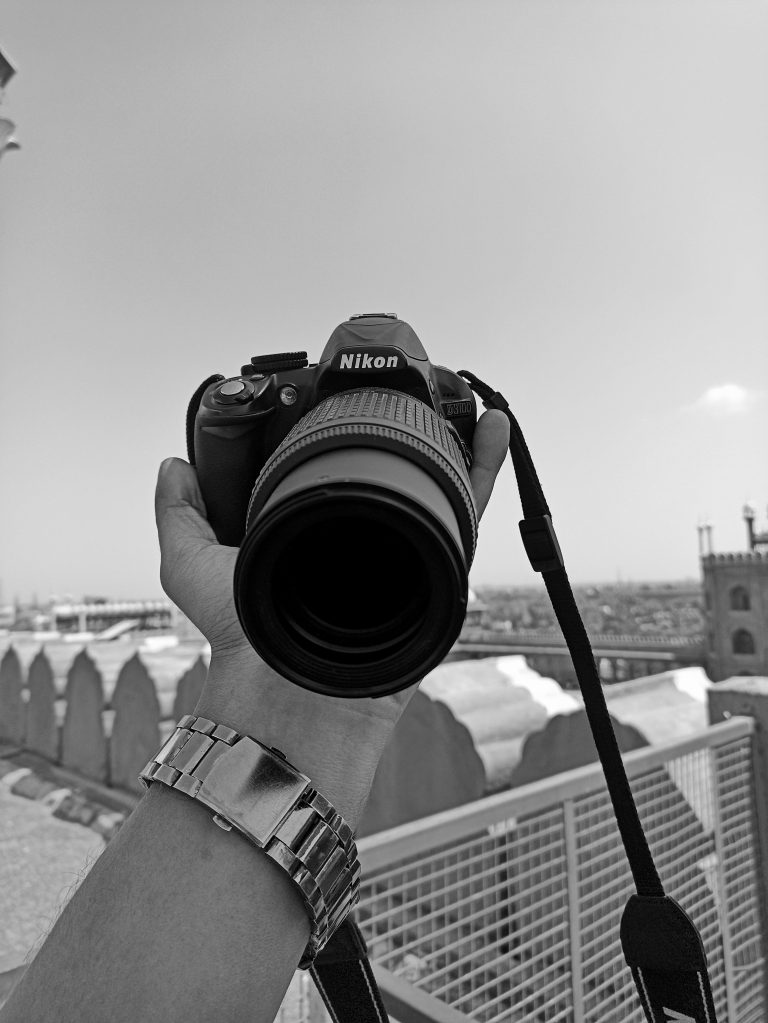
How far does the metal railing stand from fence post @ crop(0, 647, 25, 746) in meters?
8.72

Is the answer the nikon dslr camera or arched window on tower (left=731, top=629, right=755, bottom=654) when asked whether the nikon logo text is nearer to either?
the nikon dslr camera

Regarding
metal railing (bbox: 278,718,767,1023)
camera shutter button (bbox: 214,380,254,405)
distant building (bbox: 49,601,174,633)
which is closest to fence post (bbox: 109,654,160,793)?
metal railing (bbox: 278,718,767,1023)

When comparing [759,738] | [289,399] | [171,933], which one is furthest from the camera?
[759,738]

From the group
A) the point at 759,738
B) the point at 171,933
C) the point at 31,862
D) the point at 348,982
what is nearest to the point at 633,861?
the point at 348,982

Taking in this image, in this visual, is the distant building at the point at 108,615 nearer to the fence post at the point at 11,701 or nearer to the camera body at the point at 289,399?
the fence post at the point at 11,701

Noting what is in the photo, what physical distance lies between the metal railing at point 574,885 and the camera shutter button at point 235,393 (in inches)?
46.2

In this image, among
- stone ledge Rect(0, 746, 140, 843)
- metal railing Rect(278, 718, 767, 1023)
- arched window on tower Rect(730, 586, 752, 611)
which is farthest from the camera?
arched window on tower Rect(730, 586, 752, 611)

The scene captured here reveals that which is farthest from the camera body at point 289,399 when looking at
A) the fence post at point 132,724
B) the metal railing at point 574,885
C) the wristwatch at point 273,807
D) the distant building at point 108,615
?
the distant building at point 108,615

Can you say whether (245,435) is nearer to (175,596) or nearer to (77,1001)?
(175,596)

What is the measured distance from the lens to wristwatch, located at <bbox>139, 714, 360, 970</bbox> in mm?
577

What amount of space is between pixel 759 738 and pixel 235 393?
3088mm

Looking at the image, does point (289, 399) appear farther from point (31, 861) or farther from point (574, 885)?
point (31, 861)

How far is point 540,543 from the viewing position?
3.54 ft

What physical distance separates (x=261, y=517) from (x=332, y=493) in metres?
0.07
